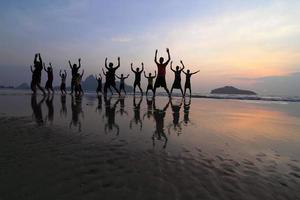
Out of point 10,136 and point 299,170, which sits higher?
point 10,136

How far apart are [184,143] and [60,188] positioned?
3.26 metres

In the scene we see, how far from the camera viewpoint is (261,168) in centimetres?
465

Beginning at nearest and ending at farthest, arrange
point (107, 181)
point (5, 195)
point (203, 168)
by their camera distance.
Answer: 1. point (5, 195)
2. point (107, 181)
3. point (203, 168)

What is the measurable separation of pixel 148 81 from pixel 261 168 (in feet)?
73.2

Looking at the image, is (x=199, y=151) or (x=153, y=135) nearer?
(x=199, y=151)

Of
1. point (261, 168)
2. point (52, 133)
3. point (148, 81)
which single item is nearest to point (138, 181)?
point (261, 168)

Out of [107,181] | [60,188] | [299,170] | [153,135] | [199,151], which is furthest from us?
[153,135]

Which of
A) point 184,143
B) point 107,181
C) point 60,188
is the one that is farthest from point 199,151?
point 60,188

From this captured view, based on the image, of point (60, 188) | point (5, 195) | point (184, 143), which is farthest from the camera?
point (184, 143)

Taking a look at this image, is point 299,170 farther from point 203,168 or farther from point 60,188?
point 60,188

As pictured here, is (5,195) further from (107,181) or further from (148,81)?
(148,81)

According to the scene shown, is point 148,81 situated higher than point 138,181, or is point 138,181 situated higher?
point 148,81

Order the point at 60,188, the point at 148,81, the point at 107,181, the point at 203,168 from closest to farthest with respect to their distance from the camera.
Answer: the point at 60,188 → the point at 107,181 → the point at 203,168 → the point at 148,81

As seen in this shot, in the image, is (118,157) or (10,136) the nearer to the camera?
(118,157)
